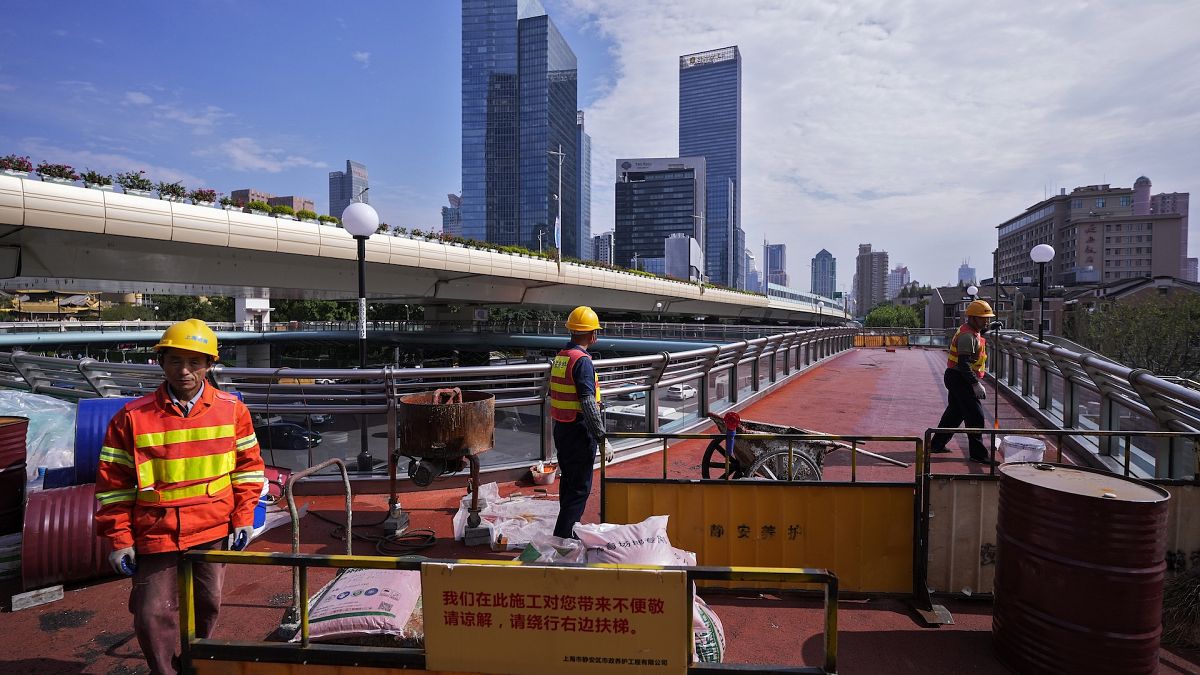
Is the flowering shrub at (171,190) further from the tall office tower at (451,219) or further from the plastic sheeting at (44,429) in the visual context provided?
the tall office tower at (451,219)

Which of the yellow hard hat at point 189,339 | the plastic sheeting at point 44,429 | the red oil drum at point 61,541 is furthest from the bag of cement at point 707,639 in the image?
the plastic sheeting at point 44,429

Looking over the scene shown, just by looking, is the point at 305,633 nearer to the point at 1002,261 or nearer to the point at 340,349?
the point at 340,349

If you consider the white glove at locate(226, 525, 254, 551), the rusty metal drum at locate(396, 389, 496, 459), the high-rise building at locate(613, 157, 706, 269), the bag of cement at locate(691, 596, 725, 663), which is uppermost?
the high-rise building at locate(613, 157, 706, 269)

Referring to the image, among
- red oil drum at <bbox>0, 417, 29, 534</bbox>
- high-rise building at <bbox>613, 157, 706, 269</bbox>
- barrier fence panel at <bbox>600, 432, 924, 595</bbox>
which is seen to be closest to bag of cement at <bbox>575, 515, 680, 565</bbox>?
barrier fence panel at <bbox>600, 432, 924, 595</bbox>

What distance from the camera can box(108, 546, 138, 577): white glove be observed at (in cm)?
261

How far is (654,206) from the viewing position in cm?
15838

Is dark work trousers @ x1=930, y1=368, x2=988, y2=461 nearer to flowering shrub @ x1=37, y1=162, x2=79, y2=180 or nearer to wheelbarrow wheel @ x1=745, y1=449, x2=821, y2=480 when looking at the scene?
wheelbarrow wheel @ x1=745, y1=449, x2=821, y2=480

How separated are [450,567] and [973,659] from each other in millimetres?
2950

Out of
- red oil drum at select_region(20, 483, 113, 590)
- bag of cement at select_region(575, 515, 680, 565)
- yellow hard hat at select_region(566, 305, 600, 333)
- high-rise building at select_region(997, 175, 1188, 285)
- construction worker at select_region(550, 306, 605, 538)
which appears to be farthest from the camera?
high-rise building at select_region(997, 175, 1188, 285)

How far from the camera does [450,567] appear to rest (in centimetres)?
238

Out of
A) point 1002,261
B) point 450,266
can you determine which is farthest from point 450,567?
point 1002,261

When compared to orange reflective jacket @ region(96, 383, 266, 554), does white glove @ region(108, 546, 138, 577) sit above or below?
below

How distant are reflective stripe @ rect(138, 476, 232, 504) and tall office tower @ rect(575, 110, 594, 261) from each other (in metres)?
175

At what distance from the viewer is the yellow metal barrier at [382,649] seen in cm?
226
